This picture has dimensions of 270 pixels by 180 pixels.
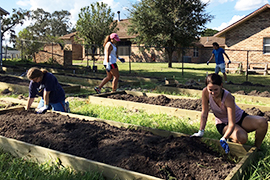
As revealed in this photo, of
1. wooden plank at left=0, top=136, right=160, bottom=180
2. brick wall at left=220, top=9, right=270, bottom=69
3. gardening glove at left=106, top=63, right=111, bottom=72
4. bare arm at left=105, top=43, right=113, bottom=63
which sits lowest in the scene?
wooden plank at left=0, top=136, right=160, bottom=180

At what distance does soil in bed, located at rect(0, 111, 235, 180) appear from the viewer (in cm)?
286

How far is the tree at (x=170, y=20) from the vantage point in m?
22.0

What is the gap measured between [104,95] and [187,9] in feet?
58.1

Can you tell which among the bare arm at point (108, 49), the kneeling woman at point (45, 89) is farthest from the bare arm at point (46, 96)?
the bare arm at point (108, 49)

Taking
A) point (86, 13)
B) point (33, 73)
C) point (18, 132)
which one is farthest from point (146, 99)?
point (86, 13)

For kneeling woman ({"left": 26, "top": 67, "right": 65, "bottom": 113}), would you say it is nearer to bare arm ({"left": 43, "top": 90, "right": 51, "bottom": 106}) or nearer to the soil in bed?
bare arm ({"left": 43, "top": 90, "right": 51, "bottom": 106})

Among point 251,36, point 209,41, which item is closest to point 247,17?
point 251,36

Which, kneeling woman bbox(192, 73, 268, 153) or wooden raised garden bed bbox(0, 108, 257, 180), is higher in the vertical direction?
kneeling woman bbox(192, 73, 268, 153)

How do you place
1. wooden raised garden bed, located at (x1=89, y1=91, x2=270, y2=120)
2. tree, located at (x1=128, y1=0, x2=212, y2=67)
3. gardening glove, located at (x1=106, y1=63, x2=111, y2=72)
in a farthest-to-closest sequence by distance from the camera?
tree, located at (x1=128, y1=0, x2=212, y2=67), gardening glove, located at (x1=106, y1=63, x2=111, y2=72), wooden raised garden bed, located at (x1=89, y1=91, x2=270, y2=120)

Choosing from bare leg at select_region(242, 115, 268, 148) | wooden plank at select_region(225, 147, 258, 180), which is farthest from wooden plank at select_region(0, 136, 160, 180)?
bare leg at select_region(242, 115, 268, 148)

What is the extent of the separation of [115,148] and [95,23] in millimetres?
23199

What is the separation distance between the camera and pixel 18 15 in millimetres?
29281

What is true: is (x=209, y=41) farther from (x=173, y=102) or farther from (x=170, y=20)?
(x=173, y=102)

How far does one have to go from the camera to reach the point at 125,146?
342cm
